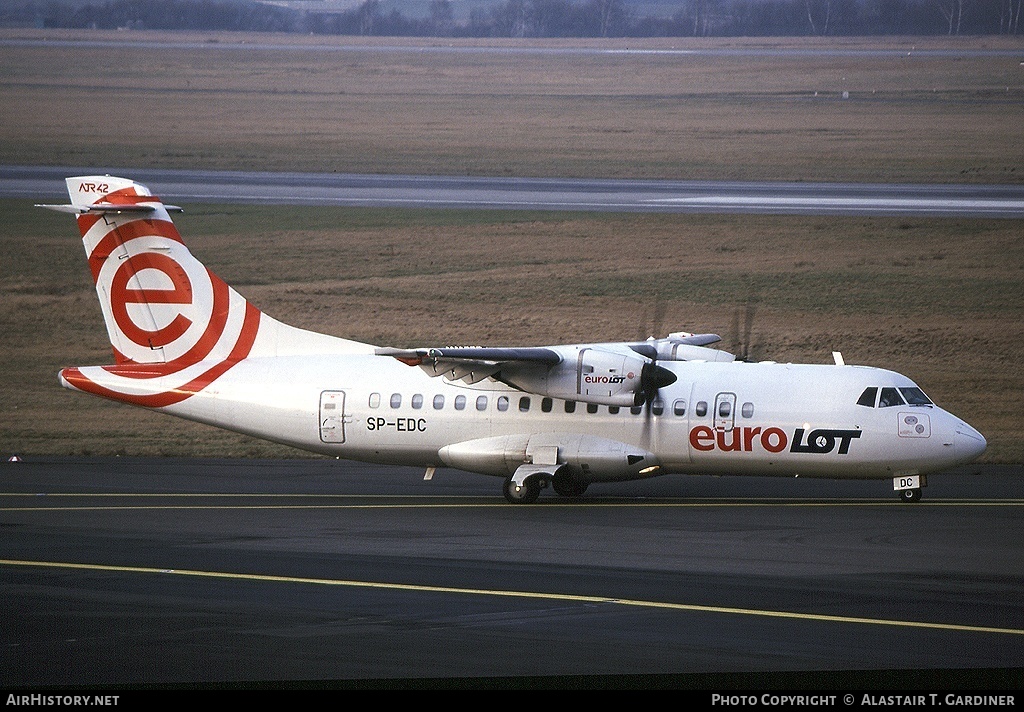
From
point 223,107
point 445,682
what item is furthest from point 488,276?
point 223,107

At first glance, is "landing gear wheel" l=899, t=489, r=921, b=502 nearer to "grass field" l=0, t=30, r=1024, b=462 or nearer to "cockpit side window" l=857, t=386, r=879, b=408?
"cockpit side window" l=857, t=386, r=879, b=408

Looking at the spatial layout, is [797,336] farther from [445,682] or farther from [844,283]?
[445,682]

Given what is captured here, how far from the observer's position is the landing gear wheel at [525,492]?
26078 mm

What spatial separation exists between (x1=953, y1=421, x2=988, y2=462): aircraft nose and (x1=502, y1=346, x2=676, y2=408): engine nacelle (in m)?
5.18

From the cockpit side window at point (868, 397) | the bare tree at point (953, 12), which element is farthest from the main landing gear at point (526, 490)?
the bare tree at point (953, 12)

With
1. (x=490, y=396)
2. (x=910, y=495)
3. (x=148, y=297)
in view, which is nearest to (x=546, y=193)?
(x=148, y=297)

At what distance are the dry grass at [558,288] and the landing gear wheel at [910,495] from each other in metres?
11.0

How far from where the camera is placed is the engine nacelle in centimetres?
2486

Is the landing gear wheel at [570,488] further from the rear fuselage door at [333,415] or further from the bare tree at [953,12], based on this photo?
the bare tree at [953,12]

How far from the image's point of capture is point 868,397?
82.3 feet

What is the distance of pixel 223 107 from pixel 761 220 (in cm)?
4445

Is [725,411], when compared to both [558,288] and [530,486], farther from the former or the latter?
[558,288]

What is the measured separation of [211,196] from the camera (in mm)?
58094

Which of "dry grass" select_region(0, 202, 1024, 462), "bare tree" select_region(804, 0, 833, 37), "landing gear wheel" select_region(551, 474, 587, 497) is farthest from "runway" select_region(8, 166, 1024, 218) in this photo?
"bare tree" select_region(804, 0, 833, 37)
